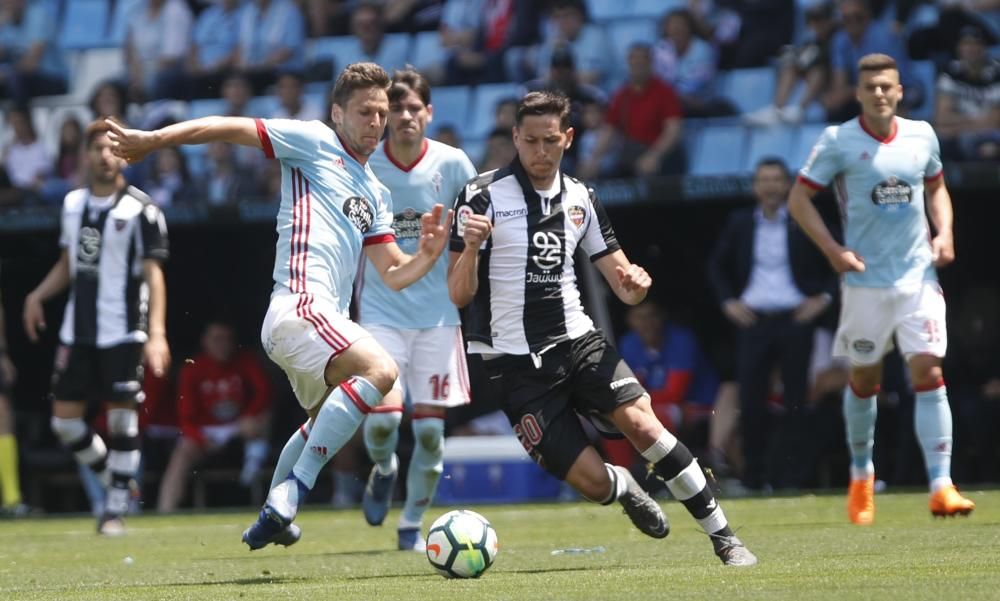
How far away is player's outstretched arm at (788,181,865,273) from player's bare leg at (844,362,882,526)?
660 mm

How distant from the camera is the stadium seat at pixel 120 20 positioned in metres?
18.5

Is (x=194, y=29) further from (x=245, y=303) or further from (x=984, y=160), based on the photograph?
(x=984, y=160)

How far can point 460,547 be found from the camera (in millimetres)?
6844

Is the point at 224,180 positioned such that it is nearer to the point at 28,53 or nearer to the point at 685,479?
the point at 28,53

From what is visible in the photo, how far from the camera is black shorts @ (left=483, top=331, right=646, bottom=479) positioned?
7262 mm

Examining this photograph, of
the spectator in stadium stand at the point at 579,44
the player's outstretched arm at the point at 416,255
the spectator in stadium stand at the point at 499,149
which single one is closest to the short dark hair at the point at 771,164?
the spectator in stadium stand at the point at 499,149

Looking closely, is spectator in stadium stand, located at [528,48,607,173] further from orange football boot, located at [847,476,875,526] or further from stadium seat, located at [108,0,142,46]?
stadium seat, located at [108,0,142,46]

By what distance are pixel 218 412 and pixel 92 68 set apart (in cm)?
518

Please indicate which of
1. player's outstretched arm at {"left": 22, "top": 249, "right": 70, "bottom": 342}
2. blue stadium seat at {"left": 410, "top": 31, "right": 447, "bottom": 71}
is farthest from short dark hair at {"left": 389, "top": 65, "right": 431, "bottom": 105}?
blue stadium seat at {"left": 410, "top": 31, "right": 447, "bottom": 71}

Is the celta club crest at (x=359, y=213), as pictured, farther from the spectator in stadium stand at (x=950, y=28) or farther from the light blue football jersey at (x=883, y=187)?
the spectator in stadium stand at (x=950, y=28)

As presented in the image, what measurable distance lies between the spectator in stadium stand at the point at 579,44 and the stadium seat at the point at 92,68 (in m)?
4.97

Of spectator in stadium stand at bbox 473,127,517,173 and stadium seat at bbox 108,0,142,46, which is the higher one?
stadium seat at bbox 108,0,142,46

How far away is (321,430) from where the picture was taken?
7074mm

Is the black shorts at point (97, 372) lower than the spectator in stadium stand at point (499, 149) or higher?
lower
